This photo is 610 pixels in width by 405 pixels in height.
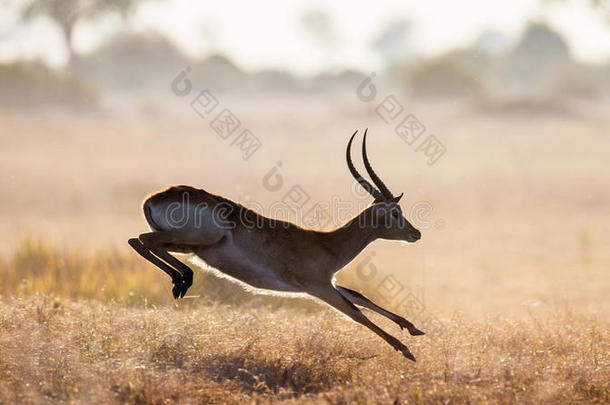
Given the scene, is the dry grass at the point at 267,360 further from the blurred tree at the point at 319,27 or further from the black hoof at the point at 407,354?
the blurred tree at the point at 319,27

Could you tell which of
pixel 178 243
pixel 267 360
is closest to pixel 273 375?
pixel 267 360

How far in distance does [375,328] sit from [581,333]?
2.50m

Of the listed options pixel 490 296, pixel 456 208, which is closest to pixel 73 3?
pixel 456 208

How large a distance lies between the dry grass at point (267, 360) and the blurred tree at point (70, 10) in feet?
151

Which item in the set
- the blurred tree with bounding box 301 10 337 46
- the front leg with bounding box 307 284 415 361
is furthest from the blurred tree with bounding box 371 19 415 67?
the front leg with bounding box 307 284 415 361

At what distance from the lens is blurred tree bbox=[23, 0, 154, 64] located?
52.9 m

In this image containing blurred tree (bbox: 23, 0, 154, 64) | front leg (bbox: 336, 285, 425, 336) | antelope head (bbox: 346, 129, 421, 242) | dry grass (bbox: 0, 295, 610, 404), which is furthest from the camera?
blurred tree (bbox: 23, 0, 154, 64)

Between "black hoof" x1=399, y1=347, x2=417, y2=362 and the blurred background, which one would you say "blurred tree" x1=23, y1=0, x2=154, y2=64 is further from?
"black hoof" x1=399, y1=347, x2=417, y2=362

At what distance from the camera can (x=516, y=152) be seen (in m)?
32.7

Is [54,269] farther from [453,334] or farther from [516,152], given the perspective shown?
[516,152]

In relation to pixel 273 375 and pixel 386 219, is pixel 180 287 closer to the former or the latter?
pixel 273 375

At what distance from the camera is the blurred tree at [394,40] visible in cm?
9831

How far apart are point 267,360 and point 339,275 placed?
17.9ft

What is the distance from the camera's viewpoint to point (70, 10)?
5347 centimetres
